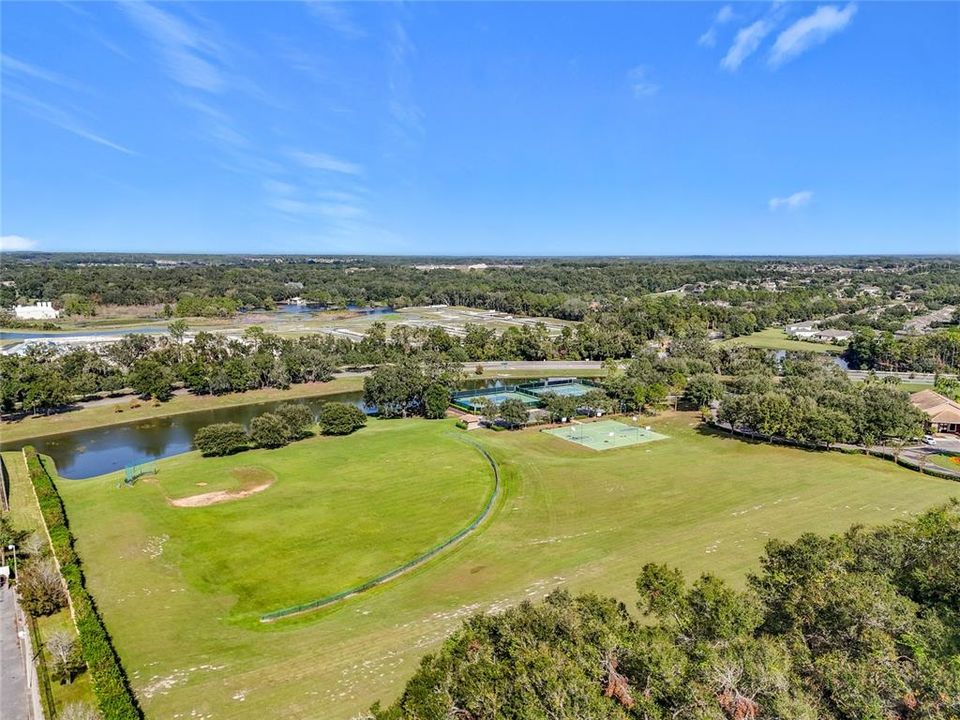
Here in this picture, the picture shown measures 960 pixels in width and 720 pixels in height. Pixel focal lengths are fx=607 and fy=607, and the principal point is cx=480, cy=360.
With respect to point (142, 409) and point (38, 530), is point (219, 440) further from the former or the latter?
point (142, 409)

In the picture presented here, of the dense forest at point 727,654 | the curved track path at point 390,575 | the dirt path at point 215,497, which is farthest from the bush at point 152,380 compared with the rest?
the dense forest at point 727,654

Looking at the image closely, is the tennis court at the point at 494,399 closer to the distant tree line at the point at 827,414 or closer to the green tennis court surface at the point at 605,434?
the green tennis court surface at the point at 605,434

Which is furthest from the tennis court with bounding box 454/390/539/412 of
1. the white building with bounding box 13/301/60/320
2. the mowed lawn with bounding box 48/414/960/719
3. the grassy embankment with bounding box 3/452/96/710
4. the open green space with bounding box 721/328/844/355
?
the white building with bounding box 13/301/60/320

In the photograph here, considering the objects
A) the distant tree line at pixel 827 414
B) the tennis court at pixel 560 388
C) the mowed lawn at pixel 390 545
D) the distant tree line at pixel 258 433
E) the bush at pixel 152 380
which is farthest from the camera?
the tennis court at pixel 560 388

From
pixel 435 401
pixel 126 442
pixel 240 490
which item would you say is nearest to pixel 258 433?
pixel 240 490

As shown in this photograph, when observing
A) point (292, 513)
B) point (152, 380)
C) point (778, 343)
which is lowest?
point (292, 513)
